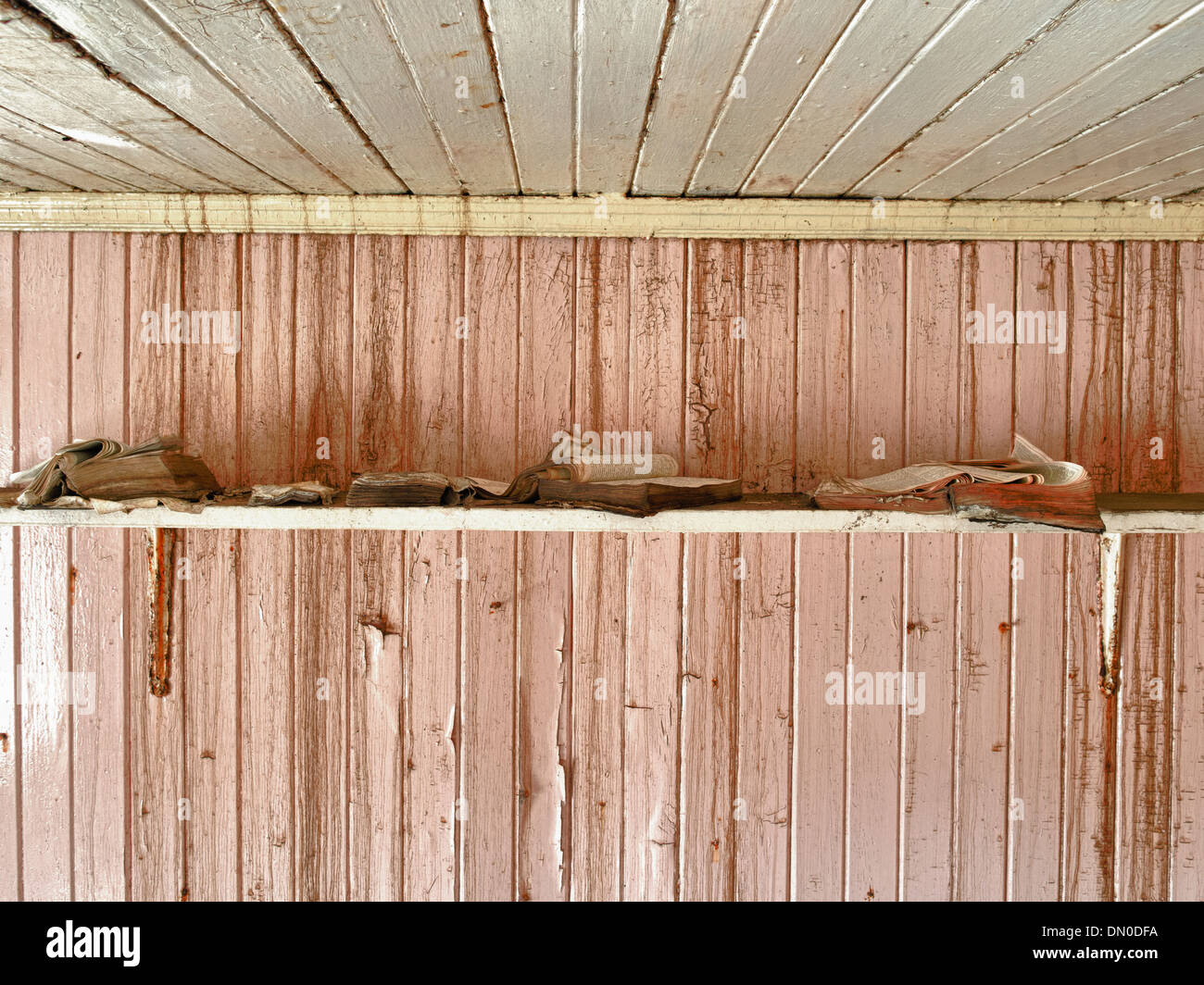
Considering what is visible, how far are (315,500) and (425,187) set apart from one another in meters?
0.72

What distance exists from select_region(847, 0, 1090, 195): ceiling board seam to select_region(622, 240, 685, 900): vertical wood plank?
1.41 feet

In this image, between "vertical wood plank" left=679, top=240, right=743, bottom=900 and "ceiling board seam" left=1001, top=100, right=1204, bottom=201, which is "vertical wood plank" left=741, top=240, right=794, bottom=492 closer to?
"vertical wood plank" left=679, top=240, right=743, bottom=900

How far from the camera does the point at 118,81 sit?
0.97m

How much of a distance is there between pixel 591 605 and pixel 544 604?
0.11 m

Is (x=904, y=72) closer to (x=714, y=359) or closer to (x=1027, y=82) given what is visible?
(x=1027, y=82)

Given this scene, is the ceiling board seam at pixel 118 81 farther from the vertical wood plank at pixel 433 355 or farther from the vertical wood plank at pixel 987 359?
the vertical wood plank at pixel 987 359

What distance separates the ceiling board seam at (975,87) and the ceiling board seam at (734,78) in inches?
13.8

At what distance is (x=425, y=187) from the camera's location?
4.47 feet

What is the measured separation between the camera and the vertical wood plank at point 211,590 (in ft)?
4.76

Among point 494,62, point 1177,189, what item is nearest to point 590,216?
point 494,62

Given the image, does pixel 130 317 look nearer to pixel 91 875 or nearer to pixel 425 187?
pixel 425 187

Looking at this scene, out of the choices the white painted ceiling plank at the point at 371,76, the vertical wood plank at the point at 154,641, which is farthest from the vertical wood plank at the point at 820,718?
the vertical wood plank at the point at 154,641
